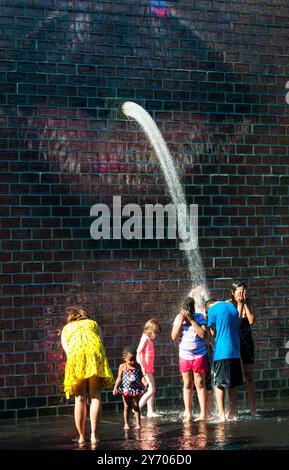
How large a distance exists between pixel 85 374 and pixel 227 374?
7.72ft

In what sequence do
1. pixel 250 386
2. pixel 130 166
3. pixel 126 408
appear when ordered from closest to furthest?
pixel 126 408, pixel 250 386, pixel 130 166

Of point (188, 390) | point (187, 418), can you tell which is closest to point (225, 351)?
point (188, 390)

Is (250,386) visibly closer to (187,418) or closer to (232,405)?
(232,405)

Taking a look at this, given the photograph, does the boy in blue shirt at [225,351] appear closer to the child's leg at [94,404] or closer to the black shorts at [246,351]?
the black shorts at [246,351]

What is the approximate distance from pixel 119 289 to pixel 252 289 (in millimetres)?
2145

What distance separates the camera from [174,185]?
16156mm

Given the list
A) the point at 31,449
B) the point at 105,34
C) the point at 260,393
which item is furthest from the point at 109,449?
the point at 105,34

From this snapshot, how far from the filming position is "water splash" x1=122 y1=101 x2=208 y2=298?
16.0 metres

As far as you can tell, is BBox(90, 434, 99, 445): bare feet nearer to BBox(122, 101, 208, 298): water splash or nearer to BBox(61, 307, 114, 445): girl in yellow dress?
BBox(61, 307, 114, 445): girl in yellow dress

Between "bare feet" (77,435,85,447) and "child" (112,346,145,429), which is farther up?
"child" (112,346,145,429)

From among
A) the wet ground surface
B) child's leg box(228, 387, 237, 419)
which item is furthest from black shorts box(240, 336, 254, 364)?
the wet ground surface

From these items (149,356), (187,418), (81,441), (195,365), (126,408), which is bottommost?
(81,441)

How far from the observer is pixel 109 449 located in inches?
457

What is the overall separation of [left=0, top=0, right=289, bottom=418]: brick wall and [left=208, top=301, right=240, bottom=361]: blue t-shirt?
1984 millimetres
